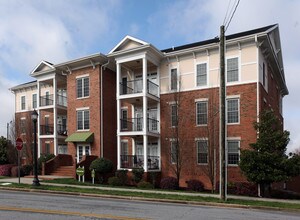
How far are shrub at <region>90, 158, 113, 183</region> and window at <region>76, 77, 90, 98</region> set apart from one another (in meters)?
6.98

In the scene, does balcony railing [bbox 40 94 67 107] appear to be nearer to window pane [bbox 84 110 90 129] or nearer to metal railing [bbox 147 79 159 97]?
window pane [bbox 84 110 90 129]

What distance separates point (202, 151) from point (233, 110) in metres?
3.79

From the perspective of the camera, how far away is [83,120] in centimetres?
2797

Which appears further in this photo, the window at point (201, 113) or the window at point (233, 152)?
the window at point (201, 113)

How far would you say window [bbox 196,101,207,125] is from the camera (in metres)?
23.2

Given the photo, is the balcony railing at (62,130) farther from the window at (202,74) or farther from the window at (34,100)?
the window at (202,74)

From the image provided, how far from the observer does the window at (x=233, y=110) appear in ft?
72.2

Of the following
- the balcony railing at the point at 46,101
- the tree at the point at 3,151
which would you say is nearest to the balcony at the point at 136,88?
the balcony railing at the point at 46,101

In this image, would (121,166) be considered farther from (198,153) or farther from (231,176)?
(231,176)

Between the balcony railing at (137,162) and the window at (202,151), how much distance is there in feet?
12.4

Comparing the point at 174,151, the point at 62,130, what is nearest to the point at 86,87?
the point at 62,130

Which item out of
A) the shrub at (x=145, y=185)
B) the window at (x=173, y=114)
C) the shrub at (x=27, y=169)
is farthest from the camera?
the shrub at (x=27, y=169)

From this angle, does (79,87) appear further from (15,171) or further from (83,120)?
(15,171)

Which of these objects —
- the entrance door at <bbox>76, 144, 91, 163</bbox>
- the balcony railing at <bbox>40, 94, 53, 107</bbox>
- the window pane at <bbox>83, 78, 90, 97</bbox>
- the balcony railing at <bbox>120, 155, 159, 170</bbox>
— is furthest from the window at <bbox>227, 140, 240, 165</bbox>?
the balcony railing at <bbox>40, 94, 53, 107</bbox>
